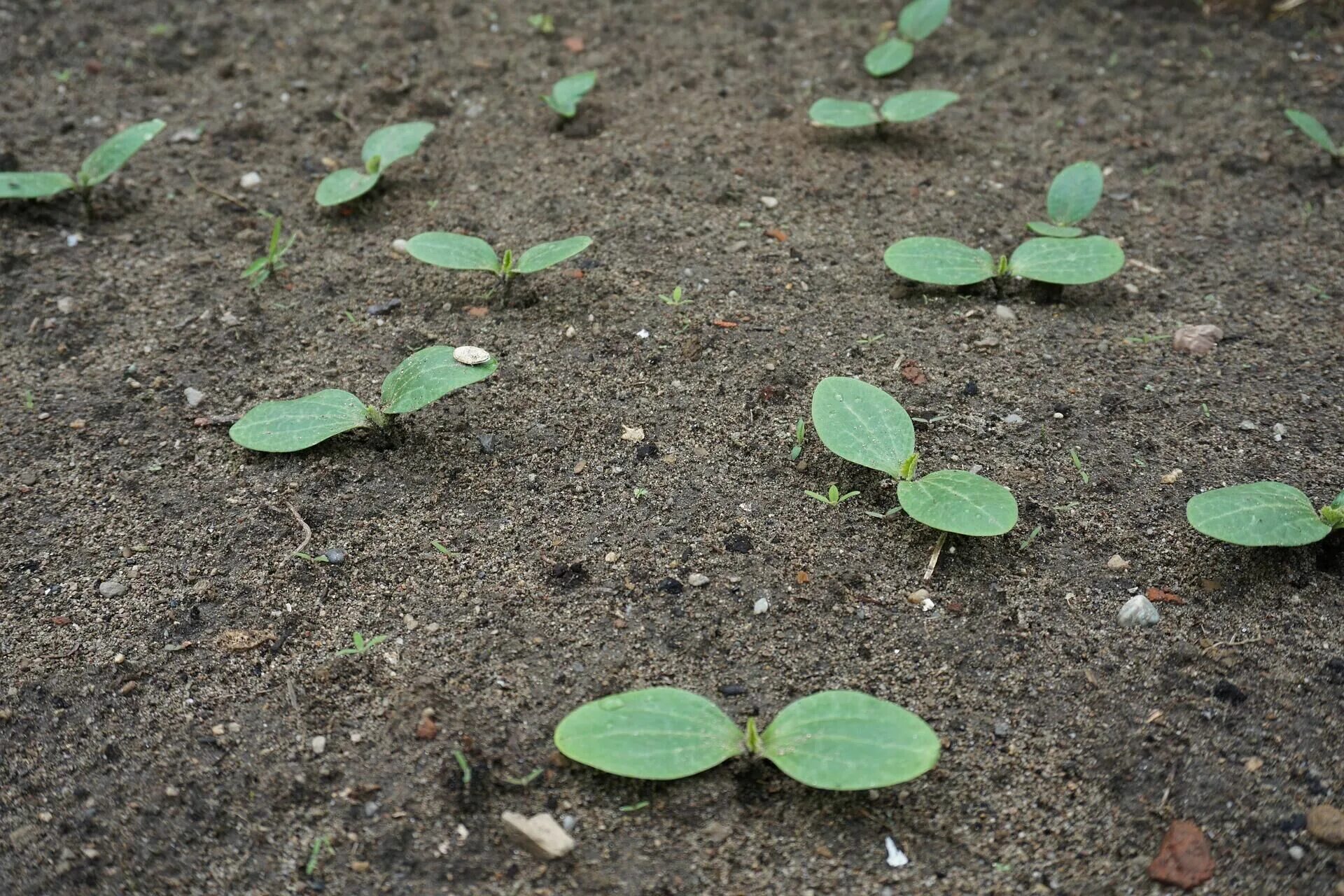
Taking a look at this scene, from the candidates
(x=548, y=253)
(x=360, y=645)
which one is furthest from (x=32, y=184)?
(x=360, y=645)

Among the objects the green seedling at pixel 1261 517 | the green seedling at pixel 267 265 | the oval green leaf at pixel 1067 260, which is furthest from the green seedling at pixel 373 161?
the green seedling at pixel 1261 517

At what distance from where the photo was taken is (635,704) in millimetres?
1460

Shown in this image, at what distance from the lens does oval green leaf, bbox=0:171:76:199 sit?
2.37 meters

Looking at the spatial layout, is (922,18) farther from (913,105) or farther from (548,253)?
(548,253)

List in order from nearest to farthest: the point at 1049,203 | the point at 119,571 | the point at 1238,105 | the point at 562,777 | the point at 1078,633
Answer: the point at 562,777
the point at 1078,633
the point at 119,571
the point at 1049,203
the point at 1238,105

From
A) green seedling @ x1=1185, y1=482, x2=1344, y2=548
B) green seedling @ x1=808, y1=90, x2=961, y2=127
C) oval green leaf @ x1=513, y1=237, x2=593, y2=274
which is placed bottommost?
green seedling @ x1=1185, y1=482, x2=1344, y2=548

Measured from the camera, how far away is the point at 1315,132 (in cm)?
254

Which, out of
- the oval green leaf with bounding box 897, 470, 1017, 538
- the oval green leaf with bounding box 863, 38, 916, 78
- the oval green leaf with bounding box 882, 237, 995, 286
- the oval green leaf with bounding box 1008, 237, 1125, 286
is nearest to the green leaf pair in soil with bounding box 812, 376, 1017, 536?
the oval green leaf with bounding box 897, 470, 1017, 538

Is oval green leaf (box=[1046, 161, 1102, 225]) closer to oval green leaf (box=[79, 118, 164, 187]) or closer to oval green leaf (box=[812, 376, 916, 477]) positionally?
oval green leaf (box=[812, 376, 916, 477])

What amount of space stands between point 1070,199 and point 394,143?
60.8 inches

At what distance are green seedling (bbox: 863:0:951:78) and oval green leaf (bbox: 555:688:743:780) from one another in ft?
6.68

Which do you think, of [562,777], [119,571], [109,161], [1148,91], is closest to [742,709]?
[562,777]

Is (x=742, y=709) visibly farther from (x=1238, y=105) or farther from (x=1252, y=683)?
(x=1238, y=105)

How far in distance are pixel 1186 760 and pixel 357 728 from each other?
1139 millimetres
